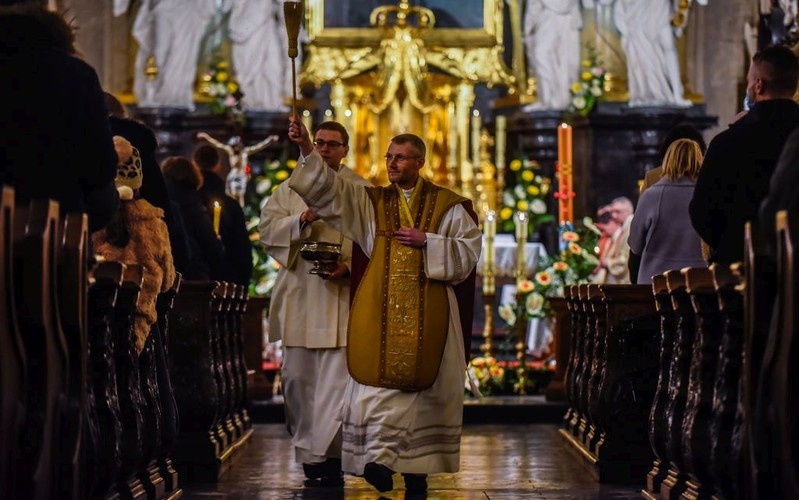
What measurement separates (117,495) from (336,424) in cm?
211

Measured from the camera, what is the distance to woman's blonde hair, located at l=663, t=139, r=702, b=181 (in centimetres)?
778

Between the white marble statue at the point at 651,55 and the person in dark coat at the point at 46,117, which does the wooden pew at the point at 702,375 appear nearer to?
the person in dark coat at the point at 46,117

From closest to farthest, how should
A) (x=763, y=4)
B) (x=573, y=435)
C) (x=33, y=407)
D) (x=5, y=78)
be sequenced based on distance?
(x=33, y=407) → (x=5, y=78) → (x=573, y=435) → (x=763, y=4)

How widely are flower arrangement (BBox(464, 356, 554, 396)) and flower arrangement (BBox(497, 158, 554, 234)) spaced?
3.37 m

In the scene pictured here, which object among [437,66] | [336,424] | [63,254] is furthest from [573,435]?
[437,66]

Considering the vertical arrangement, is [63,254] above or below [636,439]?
above

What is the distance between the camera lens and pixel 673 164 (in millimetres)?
7773

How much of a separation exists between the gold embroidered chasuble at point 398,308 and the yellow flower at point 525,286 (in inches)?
220

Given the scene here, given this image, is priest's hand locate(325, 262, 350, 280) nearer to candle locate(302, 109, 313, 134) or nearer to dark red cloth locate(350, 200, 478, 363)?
dark red cloth locate(350, 200, 478, 363)

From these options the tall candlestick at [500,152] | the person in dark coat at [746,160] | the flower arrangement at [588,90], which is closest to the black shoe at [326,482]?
the person in dark coat at [746,160]

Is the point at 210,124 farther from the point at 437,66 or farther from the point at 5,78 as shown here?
the point at 5,78

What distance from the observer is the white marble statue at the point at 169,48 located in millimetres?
17078

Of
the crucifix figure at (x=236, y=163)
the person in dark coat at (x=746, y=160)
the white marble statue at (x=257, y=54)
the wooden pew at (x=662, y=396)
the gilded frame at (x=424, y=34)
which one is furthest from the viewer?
the white marble statue at (x=257, y=54)

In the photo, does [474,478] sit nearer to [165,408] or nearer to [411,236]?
[411,236]
